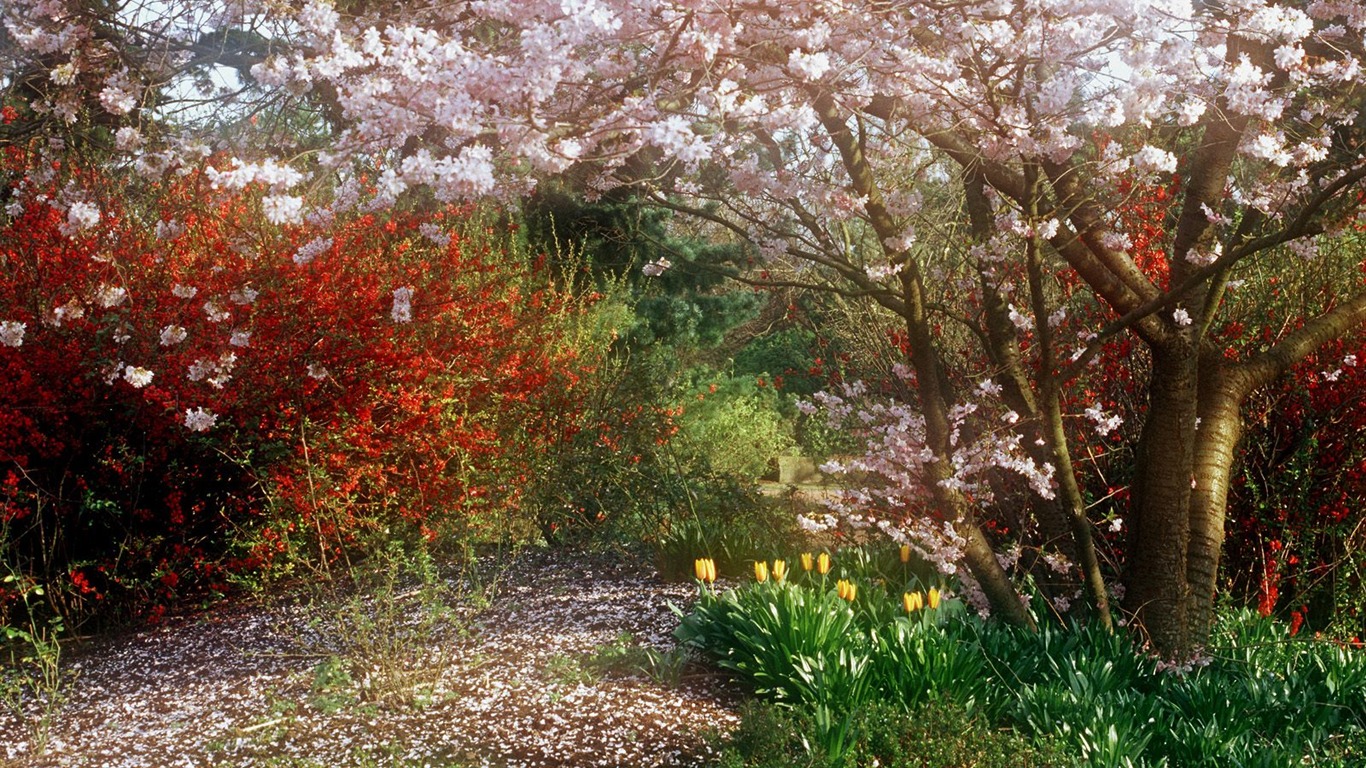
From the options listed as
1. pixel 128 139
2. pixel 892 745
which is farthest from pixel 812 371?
pixel 128 139

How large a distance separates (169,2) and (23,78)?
0.58 metres

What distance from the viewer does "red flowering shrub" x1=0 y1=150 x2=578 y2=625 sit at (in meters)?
5.25

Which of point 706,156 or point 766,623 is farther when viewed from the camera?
point 766,623

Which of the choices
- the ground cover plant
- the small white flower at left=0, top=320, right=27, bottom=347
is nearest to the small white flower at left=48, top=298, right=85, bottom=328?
the ground cover plant

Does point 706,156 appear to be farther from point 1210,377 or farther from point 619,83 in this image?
point 1210,377

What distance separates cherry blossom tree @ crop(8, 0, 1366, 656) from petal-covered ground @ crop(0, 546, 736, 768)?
141 centimetres

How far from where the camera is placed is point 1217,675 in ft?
13.7

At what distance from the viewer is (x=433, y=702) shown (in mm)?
3682

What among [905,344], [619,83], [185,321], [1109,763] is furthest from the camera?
[905,344]

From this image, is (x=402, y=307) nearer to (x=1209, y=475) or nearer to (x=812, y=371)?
(x=812, y=371)

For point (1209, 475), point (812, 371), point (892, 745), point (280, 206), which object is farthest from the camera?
point (812, 371)

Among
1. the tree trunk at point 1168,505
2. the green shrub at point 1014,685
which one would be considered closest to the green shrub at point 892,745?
the green shrub at point 1014,685

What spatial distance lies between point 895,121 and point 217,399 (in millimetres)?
3577

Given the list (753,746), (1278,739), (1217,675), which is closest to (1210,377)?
(1217,675)
